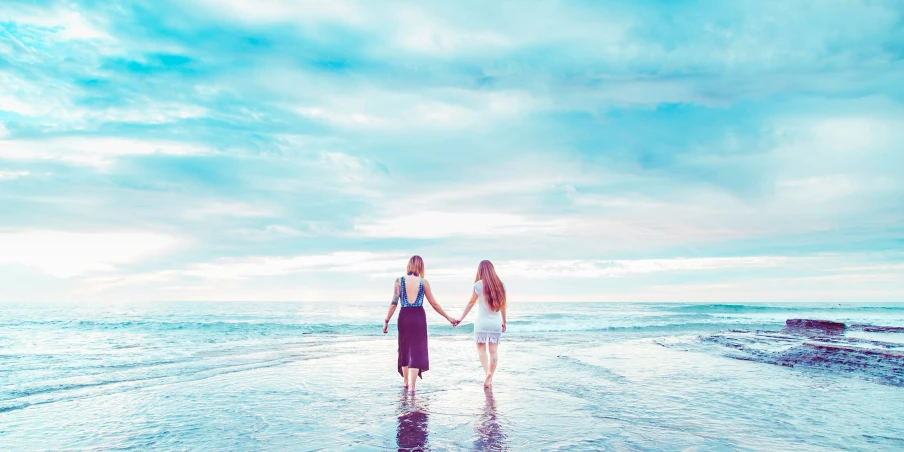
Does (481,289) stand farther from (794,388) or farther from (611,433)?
(794,388)

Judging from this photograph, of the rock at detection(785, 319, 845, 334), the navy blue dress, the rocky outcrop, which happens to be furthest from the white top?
the rock at detection(785, 319, 845, 334)

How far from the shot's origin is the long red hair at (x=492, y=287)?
982cm

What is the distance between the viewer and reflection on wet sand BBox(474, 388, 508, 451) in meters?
6.04

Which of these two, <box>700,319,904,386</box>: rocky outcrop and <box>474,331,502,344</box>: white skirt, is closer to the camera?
<box>474,331,502,344</box>: white skirt

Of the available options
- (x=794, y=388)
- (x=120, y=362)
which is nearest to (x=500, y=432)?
(x=794, y=388)

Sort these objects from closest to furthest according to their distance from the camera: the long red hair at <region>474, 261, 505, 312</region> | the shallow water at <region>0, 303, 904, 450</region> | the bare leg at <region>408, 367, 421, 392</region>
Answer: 1. the shallow water at <region>0, 303, 904, 450</region>
2. the bare leg at <region>408, 367, 421, 392</region>
3. the long red hair at <region>474, 261, 505, 312</region>

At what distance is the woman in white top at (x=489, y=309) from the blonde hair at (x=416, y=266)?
46.7 inches

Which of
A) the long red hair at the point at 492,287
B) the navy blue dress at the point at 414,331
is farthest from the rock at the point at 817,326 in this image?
the navy blue dress at the point at 414,331

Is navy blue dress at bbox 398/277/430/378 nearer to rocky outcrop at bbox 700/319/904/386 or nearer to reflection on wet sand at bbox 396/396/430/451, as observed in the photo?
reflection on wet sand at bbox 396/396/430/451

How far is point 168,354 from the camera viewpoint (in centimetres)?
1672

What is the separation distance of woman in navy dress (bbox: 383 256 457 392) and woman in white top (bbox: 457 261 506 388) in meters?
0.72

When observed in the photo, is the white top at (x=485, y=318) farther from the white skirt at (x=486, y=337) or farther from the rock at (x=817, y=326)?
the rock at (x=817, y=326)

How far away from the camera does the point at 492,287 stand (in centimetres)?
983

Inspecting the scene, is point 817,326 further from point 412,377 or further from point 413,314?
point 413,314
